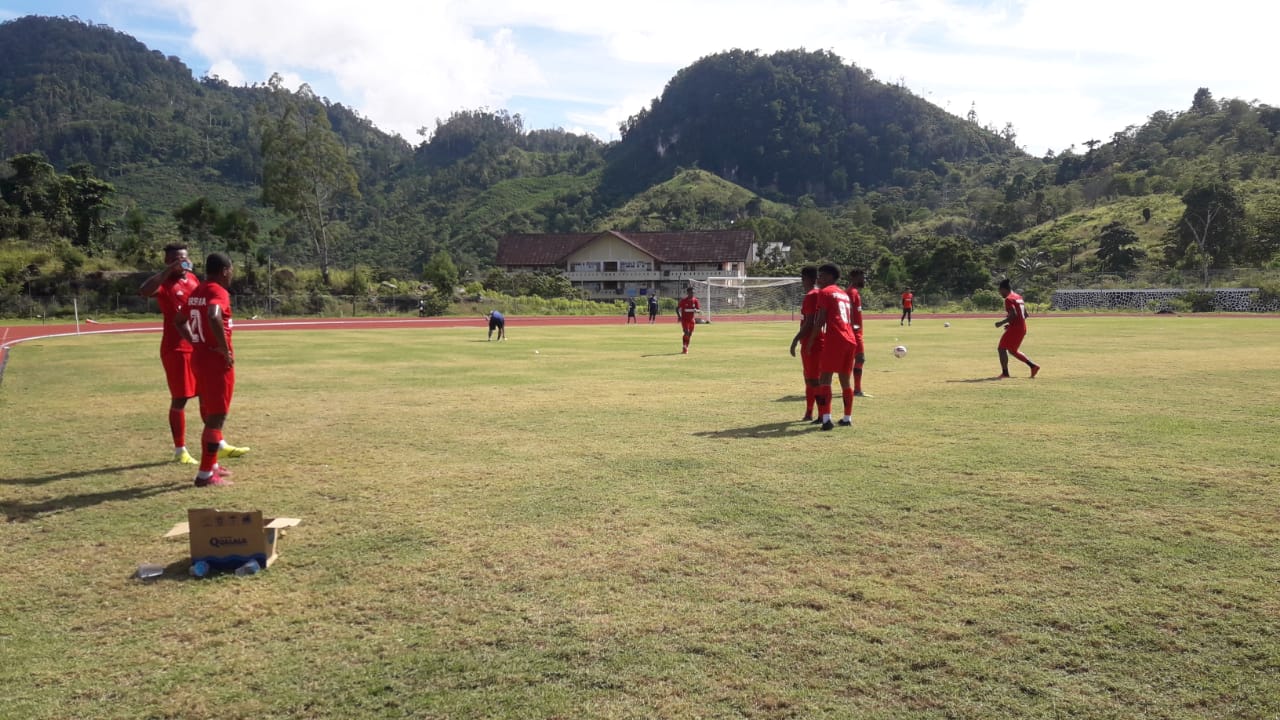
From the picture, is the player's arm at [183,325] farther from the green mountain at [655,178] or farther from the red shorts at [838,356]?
the green mountain at [655,178]

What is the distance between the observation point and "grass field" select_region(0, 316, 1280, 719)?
3.51 m

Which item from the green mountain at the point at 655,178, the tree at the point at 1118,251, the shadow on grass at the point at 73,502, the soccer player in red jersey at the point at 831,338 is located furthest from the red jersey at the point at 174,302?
the tree at the point at 1118,251

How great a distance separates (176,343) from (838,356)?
286 inches

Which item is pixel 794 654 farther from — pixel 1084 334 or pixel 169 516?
pixel 1084 334

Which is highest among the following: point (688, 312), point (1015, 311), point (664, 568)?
point (1015, 311)

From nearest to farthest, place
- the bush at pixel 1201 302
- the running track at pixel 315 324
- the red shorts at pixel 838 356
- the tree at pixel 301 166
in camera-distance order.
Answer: the red shorts at pixel 838 356 → the running track at pixel 315 324 → the bush at pixel 1201 302 → the tree at pixel 301 166

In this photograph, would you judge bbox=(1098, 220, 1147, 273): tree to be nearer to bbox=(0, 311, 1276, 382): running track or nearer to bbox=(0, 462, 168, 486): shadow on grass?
bbox=(0, 311, 1276, 382): running track

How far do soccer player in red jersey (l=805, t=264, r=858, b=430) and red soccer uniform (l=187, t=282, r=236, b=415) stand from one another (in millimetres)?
6522

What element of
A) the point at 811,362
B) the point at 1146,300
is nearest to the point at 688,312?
the point at 811,362

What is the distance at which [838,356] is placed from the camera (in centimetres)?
942

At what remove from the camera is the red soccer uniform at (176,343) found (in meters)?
7.67

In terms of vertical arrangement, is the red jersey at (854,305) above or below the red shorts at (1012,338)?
above

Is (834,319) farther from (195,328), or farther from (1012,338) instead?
(1012,338)

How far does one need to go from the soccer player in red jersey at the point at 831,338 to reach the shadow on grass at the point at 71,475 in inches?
294
